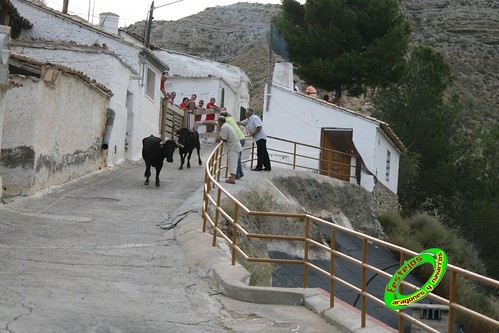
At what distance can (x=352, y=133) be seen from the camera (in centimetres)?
3039

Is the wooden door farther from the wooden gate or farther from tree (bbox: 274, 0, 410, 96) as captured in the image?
tree (bbox: 274, 0, 410, 96)

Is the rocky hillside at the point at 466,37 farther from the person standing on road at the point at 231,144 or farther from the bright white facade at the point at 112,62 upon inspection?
the person standing on road at the point at 231,144

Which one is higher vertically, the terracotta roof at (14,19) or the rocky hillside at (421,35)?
the rocky hillside at (421,35)

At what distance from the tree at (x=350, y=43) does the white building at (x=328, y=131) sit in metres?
9.53

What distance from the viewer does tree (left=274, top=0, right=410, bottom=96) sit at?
132 ft

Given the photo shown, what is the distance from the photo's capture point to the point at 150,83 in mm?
35312

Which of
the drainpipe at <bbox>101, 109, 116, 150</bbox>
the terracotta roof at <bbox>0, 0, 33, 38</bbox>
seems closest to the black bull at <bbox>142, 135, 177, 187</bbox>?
the drainpipe at <bbox>101, 109, 116, 150</bbox>

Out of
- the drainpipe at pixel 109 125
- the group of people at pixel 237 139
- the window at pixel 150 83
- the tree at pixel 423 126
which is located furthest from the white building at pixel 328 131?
the tree at pixel 423 126

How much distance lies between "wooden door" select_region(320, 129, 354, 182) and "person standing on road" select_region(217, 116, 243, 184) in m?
9.37

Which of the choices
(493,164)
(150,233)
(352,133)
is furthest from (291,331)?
(493,164)

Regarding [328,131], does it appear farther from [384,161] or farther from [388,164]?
[388,164]

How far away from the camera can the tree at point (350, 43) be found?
132 feet

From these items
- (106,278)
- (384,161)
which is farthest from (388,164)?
(106,278)

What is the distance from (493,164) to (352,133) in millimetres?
11831
